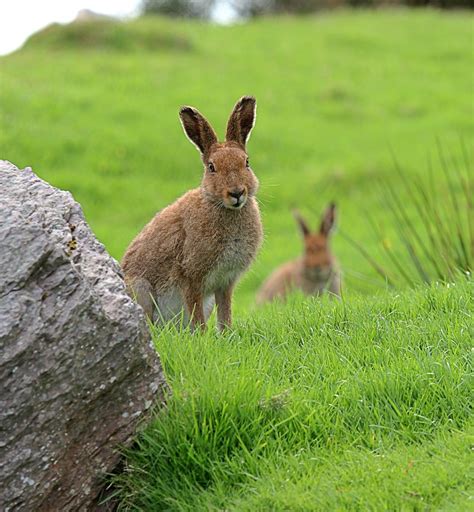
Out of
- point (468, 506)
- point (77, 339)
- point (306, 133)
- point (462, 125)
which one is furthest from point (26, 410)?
point (462, 125)

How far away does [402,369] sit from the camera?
5.36 meters

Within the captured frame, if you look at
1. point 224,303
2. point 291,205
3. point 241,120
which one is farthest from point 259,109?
point 224,303

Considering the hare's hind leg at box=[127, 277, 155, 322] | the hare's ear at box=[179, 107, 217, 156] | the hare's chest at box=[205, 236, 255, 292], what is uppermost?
the hare's ear at box=[179, 107, 217, 156]

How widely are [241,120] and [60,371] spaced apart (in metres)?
2.58

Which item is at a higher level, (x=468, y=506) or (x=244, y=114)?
(x=244, y=114)

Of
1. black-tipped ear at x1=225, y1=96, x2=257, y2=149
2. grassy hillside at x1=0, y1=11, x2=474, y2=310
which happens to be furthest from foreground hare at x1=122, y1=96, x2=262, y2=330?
grassy hillside at x1=0, y1=11, x2=474, y2=310

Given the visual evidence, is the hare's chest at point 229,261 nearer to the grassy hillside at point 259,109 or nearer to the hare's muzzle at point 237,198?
the hare's muzzle at point 237,198

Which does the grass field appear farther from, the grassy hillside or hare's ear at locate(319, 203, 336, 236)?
hare's ear at locate(319, 203, 336, 236)

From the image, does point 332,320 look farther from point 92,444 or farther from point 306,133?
point 306,133

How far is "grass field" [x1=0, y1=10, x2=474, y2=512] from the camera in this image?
15.9 ft

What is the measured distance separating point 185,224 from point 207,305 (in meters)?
0.62

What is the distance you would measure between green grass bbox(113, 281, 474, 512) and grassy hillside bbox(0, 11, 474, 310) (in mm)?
8455

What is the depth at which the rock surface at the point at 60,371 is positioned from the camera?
4.49 m

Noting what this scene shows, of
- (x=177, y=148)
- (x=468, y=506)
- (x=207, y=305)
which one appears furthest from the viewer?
(x=177, y=148)
